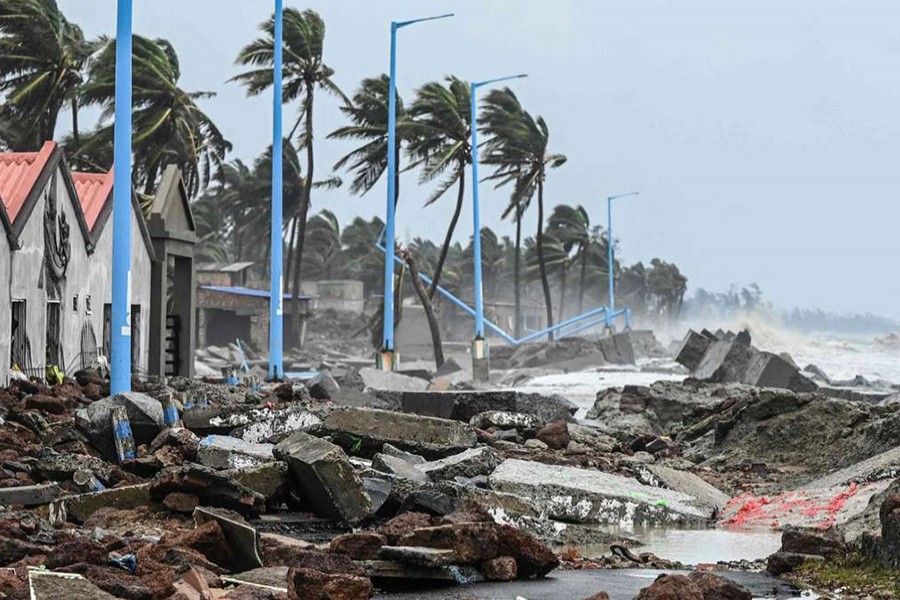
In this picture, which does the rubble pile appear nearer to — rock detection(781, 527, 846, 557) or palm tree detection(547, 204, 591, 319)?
rock detection(781, 527, 846, 557)

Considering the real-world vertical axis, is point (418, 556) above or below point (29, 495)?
below

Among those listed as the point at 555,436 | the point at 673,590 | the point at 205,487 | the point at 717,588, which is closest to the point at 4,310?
the point at 555,436

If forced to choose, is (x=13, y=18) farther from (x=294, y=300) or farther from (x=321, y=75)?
(x=294, y=300)

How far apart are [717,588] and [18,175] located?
15.9m

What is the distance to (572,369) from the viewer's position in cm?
6138

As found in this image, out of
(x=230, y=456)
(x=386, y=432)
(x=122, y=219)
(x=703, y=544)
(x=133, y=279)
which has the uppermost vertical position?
(x=122, y=219)

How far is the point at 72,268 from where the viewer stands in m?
22.9

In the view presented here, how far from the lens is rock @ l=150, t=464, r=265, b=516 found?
36.3 ft

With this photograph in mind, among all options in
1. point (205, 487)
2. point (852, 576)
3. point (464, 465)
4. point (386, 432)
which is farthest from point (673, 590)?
point (386, 432)

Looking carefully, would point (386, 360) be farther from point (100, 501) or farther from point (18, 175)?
point (100, 501)

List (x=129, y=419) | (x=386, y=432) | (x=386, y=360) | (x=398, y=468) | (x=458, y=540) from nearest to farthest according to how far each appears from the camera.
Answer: (x=458, y=540) < (x=398, y=468) < (x=129, y=419) < (x=386, y=432) < (x=386, y=360)

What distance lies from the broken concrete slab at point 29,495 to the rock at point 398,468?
2.84 metres

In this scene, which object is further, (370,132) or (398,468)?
(370,132)

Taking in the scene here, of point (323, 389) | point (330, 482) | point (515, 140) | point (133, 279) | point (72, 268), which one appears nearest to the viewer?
point (330, 482)
